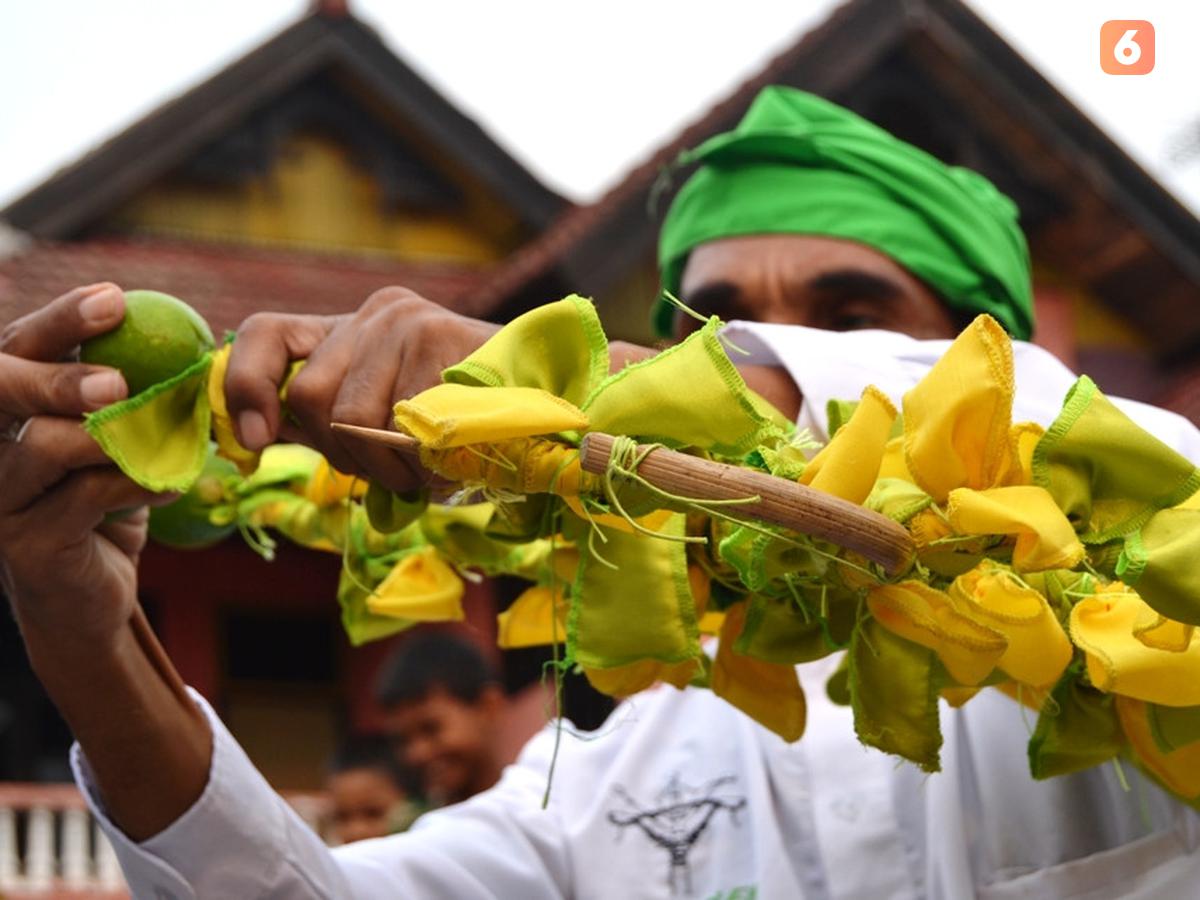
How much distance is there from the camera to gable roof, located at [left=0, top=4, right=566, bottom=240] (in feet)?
37.1

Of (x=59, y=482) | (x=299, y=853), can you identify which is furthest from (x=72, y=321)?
(x=299, y=853)

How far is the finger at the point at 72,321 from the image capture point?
1.86 metres

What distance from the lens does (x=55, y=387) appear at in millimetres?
1850

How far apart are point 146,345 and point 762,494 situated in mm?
664

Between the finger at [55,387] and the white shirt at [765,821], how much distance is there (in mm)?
533

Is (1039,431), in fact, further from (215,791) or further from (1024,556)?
(215,791)

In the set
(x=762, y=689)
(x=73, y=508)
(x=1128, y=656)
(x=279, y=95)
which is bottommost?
(x=279, y=95)

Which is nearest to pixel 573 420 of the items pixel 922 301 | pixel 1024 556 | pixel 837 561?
pixel 837 561

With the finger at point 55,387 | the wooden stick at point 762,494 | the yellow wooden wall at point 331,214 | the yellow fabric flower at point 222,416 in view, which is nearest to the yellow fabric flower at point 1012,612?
the wooden stick at point 762,494

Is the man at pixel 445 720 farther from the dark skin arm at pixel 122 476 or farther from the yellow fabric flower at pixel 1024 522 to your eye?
the yellow fabric flower at pixel 1024 522

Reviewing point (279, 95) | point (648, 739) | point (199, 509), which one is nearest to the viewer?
point (199, 509)

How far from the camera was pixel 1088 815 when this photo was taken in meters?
2.15

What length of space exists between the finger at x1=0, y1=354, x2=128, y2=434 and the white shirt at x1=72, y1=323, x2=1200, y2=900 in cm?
53

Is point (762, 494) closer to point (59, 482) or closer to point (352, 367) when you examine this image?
point (352, 367)
